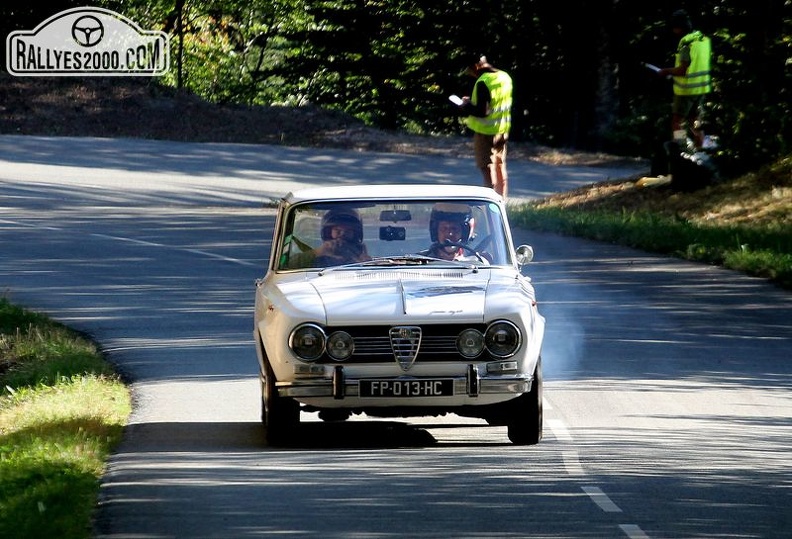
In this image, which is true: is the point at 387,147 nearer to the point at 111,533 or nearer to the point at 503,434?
the point at 503,434

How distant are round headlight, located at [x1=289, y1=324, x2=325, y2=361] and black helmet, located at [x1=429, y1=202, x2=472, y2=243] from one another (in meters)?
1.62

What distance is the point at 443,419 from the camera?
1249cm

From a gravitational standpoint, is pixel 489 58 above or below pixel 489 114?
above

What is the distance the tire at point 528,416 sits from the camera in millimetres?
10766

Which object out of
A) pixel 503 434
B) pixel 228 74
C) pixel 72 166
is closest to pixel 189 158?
pixel 72 166

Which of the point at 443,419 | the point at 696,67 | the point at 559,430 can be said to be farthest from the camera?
the point at 696,67

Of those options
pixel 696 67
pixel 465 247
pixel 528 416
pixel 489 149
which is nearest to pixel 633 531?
pixel 528 416

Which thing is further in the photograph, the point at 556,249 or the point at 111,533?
the point at 556,249

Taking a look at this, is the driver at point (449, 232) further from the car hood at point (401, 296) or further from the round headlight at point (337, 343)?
the round headlight at point (337, 343)

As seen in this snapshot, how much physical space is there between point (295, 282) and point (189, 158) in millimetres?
22963

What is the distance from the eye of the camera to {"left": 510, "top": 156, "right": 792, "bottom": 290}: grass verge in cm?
2209

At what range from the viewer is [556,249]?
23391 mm

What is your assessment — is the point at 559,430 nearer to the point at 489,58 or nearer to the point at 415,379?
the point at 415,379

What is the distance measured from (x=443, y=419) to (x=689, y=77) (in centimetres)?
1445
